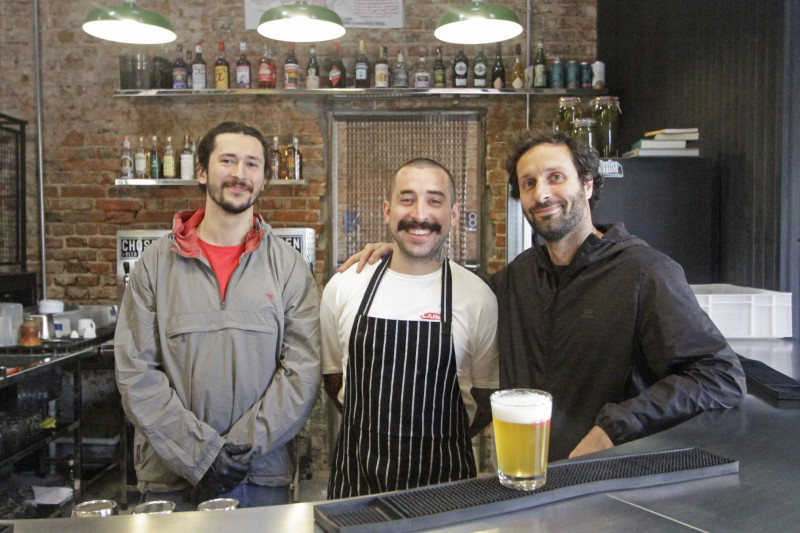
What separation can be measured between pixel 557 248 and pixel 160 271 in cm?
116

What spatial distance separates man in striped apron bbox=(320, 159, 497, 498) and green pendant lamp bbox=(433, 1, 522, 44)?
1.64 meters

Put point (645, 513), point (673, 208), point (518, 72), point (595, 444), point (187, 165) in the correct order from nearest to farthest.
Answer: point (645, 513), point (595, 444), point (673, 208), point (187, 165), point (518, 72)

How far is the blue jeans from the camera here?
2016mm

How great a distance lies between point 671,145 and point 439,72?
197 cm

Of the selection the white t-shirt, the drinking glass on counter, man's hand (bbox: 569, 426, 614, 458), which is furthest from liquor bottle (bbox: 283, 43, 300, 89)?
the drinking glass on counter

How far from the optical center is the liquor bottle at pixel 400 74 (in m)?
4.55

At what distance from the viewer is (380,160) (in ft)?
15.8

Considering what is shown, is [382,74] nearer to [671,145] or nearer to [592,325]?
[671,145]

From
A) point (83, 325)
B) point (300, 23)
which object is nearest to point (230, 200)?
point (300, 23)

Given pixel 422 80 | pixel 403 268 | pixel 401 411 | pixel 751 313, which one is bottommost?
pixel 401 411

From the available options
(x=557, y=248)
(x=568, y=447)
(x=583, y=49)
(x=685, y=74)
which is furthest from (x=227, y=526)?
(x=583, y=49)

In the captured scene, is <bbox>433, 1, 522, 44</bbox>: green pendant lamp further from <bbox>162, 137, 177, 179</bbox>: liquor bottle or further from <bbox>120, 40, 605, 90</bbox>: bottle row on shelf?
<bbox>162, 137, 177, 179</bbox>: liquor bottle

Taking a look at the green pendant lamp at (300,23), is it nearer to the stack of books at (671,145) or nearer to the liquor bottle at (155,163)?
the liquor bottle at (155,163)

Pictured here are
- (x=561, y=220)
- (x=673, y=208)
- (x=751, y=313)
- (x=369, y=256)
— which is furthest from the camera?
(x=673, y=208)
